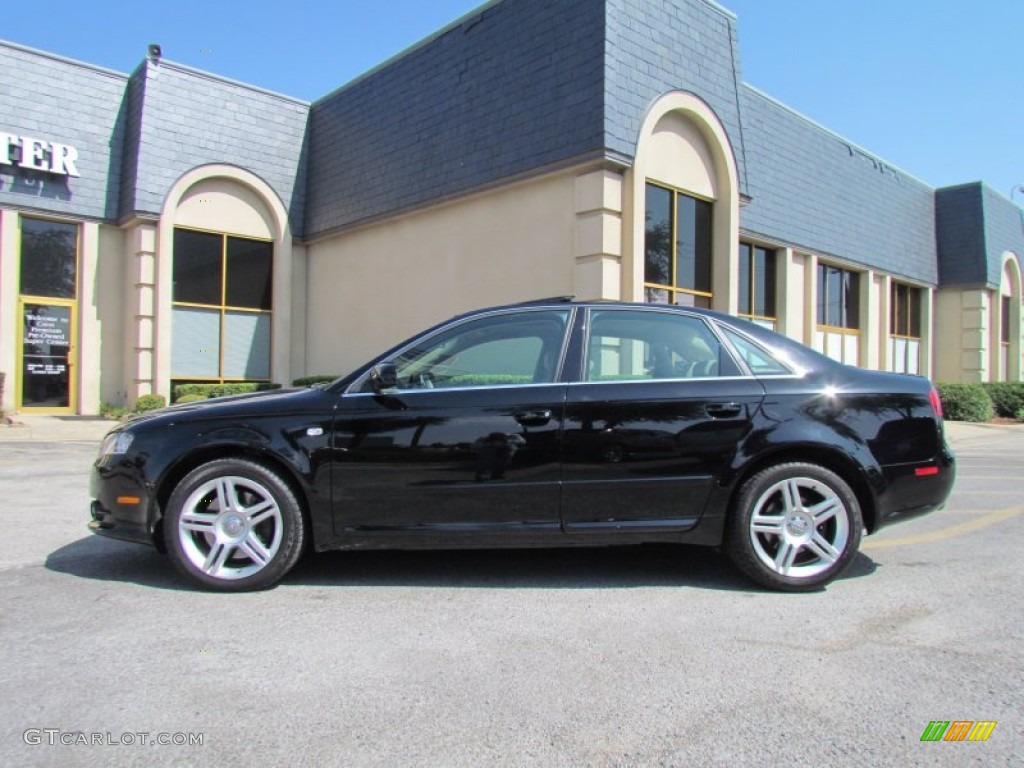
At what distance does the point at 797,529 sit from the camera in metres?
4.21

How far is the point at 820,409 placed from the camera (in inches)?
169

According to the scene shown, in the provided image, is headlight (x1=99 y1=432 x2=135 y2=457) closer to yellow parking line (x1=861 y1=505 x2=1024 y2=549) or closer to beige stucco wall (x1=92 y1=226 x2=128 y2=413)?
yellow parking line (x1=861 y1=505 x2=1024 y2=549)

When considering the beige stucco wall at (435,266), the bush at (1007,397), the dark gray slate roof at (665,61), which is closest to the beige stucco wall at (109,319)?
the beige stucco wall at (435,266)

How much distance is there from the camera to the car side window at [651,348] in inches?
173

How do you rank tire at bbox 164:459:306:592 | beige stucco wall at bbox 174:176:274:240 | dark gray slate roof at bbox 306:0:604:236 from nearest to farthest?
tire at bbox 164:459:306:592, dark gray slate roof at bbox 306:0:604:236, beige stucco wall at bbox 174:176:274:240

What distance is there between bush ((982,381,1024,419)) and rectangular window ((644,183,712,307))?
46.6 feet

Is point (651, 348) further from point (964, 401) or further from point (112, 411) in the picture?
point (964, 401)

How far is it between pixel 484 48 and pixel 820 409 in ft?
34.7

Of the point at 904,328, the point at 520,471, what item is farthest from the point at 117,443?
the point at 904,328

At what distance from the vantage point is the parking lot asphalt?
2.56m

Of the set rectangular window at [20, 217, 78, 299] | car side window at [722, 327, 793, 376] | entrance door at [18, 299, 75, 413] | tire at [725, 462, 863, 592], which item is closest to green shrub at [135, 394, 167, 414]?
entrance door at [18, 299, 75, 413]

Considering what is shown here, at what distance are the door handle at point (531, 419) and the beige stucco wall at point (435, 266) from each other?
702 centimetres

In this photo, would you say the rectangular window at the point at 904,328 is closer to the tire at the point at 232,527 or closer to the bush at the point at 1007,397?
the bush at the point at 1007,397

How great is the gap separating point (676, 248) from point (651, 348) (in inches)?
325
